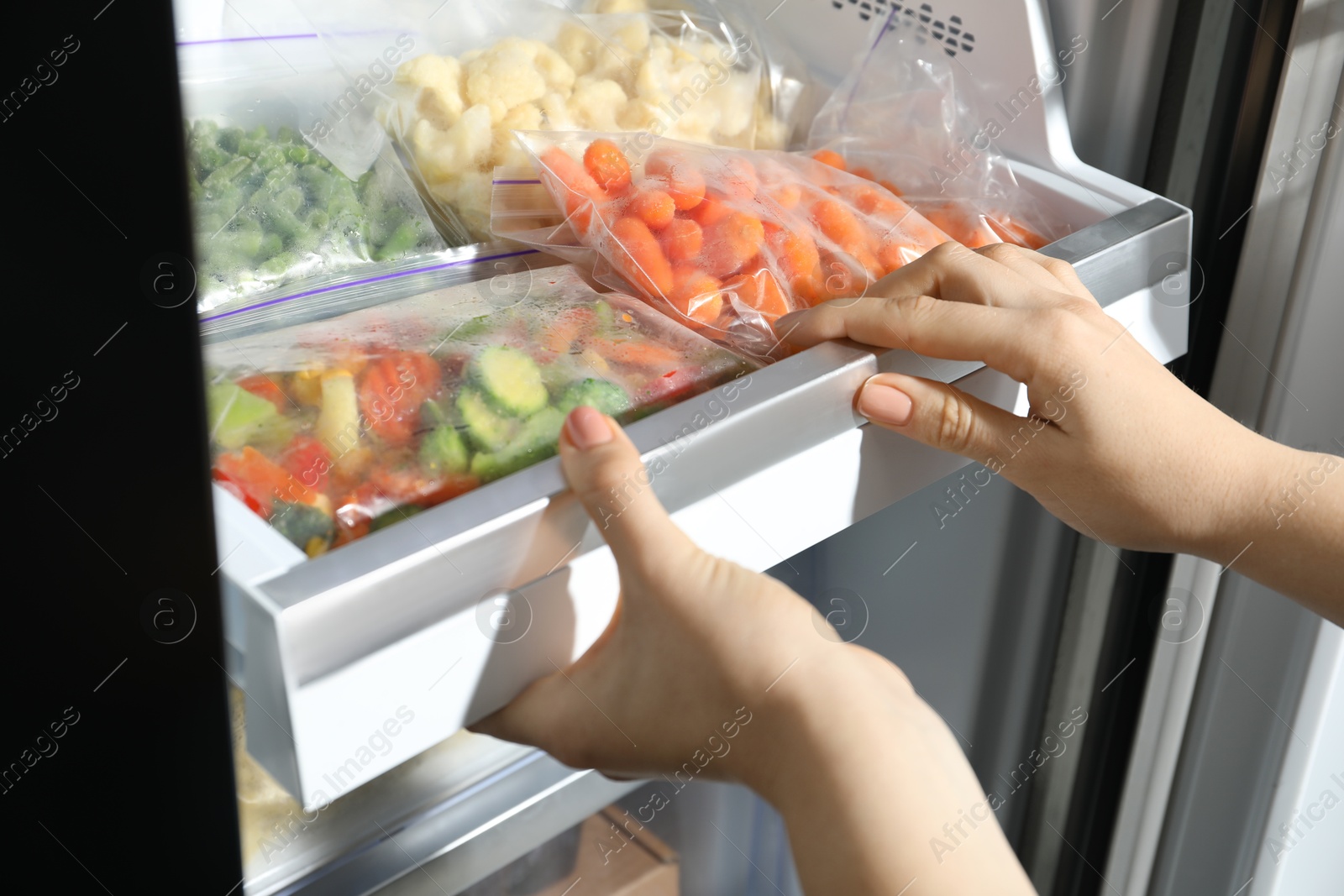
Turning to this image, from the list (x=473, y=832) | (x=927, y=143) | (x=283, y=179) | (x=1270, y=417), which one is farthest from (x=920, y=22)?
(x=473, y=832)

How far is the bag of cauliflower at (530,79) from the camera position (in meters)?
0.85

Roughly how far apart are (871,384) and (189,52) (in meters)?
0.61

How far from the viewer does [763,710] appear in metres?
0.54

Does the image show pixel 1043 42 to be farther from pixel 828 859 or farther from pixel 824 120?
pixel 828 859

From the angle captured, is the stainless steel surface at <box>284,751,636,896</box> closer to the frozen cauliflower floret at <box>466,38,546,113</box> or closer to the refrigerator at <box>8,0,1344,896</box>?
the refrigerator at <box>8,0,1344,896</box>

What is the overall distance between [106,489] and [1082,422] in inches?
22.0

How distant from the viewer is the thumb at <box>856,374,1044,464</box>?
647 mm

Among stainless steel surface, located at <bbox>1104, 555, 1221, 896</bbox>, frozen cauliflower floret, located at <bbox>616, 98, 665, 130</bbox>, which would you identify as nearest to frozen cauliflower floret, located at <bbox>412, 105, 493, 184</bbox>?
frozen cauliflower floret, located at <bbox>616, 98, 665, 130</bbox>

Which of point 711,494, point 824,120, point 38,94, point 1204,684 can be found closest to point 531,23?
point 824,120

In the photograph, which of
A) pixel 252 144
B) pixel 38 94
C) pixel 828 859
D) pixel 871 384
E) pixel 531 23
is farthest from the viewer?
pixel 531 23

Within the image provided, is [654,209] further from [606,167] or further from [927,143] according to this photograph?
[927,143]

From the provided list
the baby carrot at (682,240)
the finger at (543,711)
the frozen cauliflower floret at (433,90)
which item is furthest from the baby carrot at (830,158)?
the finger at (543,711)

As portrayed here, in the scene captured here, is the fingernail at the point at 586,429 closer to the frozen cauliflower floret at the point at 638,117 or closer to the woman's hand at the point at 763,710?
the woman's hand at the point at 763,710

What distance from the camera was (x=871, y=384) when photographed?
65 cm
